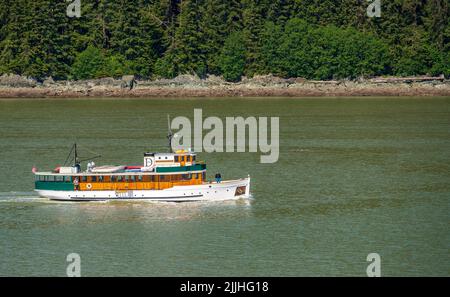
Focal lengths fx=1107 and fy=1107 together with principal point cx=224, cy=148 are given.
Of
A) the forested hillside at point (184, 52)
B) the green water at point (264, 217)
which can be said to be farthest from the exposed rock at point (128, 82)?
the green water at point (264, 217)

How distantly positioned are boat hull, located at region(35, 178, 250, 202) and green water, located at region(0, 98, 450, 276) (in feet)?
2.20

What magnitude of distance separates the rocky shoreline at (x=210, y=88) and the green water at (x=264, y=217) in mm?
75210

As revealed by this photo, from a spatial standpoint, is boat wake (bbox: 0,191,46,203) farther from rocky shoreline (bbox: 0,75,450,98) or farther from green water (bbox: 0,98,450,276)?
rocky shoreline (bbox: 0,75,450,98)

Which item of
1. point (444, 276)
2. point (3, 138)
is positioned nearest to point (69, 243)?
point (444, 276)

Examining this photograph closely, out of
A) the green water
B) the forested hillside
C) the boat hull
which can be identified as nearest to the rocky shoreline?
the forested hillside

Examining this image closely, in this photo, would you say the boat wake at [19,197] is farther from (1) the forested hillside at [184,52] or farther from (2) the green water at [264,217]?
(1) the forested hillside at [184,52]

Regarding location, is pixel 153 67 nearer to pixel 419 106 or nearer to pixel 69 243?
pixel 419 106

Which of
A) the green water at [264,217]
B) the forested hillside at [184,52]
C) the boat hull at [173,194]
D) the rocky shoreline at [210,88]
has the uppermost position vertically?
the forested hillside at [184,52]

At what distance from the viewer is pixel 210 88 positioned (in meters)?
197

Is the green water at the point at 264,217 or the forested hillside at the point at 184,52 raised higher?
the forested hillside at the point at 184,52

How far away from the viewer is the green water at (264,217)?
59.5 metres
